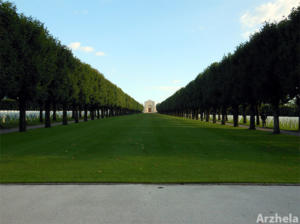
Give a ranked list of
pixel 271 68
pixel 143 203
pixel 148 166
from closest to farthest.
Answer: pixel 143 203 < pixel 148 166 < pixel 271 68

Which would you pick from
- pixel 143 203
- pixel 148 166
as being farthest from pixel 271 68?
pixel 143 203

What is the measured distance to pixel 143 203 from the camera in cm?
503

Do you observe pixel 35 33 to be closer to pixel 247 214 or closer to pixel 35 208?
pixel 35 208

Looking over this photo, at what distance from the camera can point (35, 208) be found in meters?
4.78

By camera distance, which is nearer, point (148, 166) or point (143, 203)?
point (143, 203)

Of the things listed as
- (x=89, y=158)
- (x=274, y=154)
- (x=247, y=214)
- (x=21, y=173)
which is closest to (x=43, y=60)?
(x=89, y=158)

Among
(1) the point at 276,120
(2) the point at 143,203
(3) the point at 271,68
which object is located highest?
(3) the point at 271,68

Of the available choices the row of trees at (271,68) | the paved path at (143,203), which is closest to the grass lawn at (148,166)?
the paved path at (143,203)

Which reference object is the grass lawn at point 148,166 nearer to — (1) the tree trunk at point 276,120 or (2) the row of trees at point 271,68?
(2) the row of trees at point 271,68

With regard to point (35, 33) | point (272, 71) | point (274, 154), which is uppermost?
point (35, 33)

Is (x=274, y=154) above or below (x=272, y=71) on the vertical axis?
below

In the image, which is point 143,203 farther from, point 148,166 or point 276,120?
point 276,120

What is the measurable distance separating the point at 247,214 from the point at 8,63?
20842 millimetres

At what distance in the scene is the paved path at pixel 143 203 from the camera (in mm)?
4312
